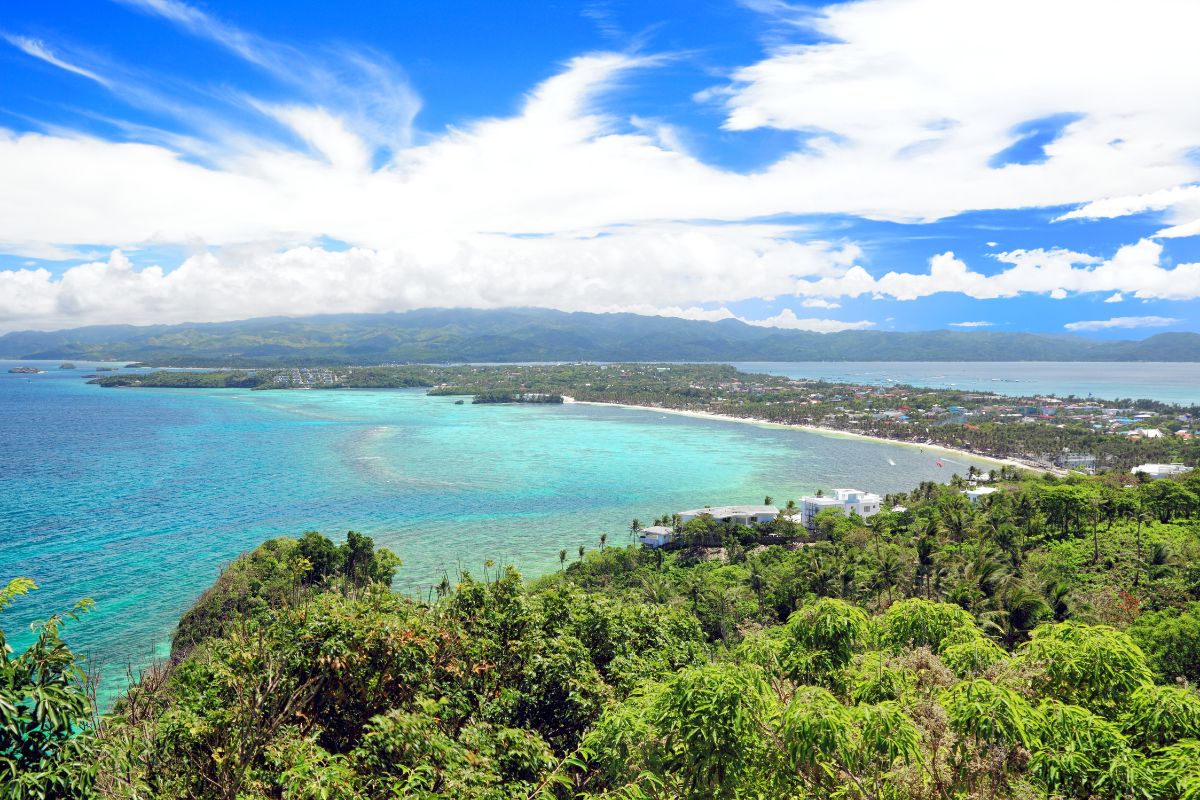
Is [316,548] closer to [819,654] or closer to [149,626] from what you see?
[149,626]

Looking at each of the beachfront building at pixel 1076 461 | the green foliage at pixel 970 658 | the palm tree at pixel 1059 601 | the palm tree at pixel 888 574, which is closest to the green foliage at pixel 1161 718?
the green foliage at pixel 970 658

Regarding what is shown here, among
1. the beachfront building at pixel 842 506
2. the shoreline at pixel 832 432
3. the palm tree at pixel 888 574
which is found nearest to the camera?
the palm tree at pixel 888 574

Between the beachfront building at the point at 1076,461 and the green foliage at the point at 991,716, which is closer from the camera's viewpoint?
the green foliage at the point at 991,716

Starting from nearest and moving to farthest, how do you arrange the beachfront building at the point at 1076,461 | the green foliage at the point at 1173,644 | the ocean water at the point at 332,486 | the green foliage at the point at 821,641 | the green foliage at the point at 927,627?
the green foliage at the point at 821,641 < the green foliage at the point at 927,627 < the green foliage at the point at 1173,644 < the ocean water at the point at 332,486 < the beachfront building at the point at 1076,461

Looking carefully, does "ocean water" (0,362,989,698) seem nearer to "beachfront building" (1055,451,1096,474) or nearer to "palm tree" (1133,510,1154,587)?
"beachfront building" (1055,451,1096,474)

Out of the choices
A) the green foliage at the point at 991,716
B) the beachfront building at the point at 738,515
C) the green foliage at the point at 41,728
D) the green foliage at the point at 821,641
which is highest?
the green foliage at the point at 41,728

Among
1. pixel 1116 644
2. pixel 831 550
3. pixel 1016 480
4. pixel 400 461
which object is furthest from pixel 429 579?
pixel 1016 480

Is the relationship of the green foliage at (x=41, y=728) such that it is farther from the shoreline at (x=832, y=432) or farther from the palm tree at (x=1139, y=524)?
the shoreline at (x=832, y=432)
